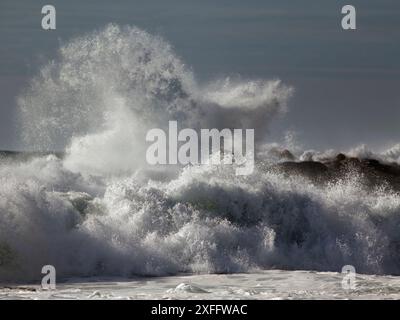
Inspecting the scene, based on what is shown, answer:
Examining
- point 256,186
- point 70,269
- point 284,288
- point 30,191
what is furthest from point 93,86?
point 284,288

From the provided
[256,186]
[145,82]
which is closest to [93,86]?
[145,82]

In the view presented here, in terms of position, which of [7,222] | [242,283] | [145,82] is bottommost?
[242,283]

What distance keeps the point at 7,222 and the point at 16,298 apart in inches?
170

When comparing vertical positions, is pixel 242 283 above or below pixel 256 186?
below

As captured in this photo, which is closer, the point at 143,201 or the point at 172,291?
the point at 172,291

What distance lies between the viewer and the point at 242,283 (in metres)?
15.9

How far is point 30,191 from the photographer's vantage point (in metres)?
18.6

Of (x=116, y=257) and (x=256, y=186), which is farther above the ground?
(x=256, y=186)

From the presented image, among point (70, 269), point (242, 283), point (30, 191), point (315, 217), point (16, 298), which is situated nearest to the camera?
point (16, 298)

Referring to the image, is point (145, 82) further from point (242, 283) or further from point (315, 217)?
point (242, 283)

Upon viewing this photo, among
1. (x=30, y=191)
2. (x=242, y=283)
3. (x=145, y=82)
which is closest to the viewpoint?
(x=242, y=283)

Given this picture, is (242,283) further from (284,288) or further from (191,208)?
(191,208)

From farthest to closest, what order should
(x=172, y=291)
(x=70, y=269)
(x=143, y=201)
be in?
(x=143, y=201), (x=70, y=269), (x=172, y=291)

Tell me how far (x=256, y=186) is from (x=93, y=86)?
12212 millimetres
